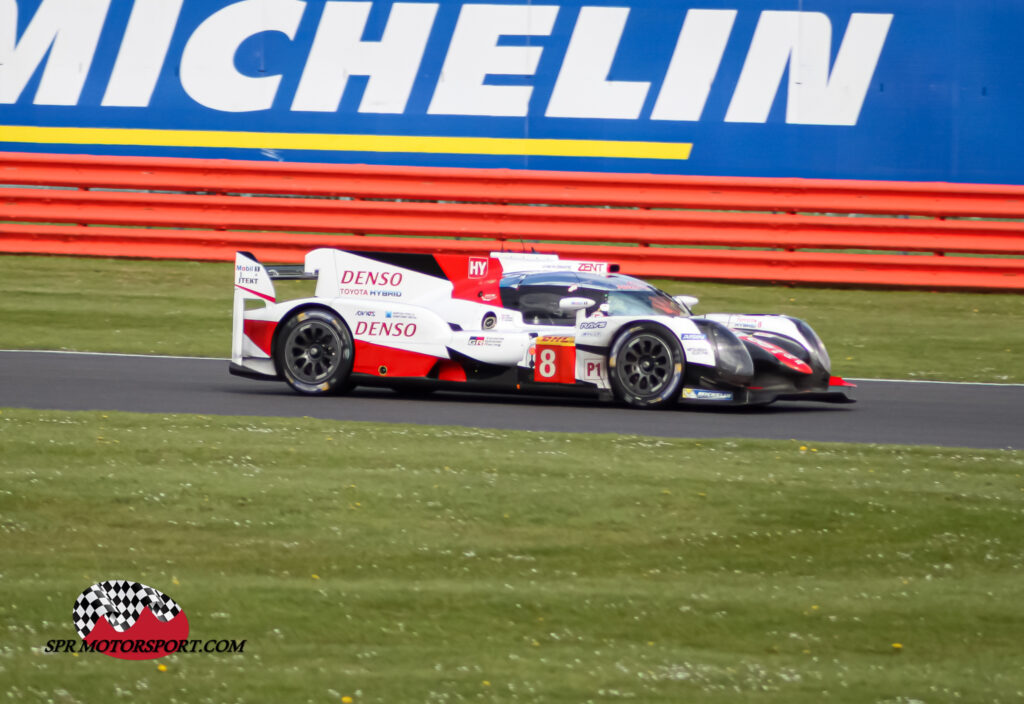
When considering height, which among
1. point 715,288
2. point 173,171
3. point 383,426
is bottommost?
point 383,426

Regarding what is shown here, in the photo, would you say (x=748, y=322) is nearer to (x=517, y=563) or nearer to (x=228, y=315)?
(x=517, y=563)

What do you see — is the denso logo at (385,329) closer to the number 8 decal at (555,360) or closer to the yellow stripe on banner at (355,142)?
the number 8 decal at (555,360)

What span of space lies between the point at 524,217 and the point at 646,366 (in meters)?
5.94

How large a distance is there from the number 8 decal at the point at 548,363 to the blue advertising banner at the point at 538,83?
631cm

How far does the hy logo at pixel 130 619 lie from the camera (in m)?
5.01

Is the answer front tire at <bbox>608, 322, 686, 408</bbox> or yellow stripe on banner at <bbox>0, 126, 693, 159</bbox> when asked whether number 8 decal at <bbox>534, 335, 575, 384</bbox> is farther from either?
yellow stripe on banner at <bbox>0, 126, 693, 159</bbox>

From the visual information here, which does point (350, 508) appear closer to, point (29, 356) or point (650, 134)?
point (29, 356)

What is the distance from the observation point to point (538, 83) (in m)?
16.9

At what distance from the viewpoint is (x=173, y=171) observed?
55.5 ft

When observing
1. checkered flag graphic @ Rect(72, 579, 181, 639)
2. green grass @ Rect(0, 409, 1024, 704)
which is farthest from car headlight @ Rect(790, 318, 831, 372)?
checkered flag graphic @ Rect(72, 579, 181, 639)

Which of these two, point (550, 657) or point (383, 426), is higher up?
point (383, 426)

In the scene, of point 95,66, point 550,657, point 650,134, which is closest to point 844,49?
point 650,134

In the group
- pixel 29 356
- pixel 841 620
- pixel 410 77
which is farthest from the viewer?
pixel 410 77

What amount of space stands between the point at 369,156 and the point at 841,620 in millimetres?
12642
